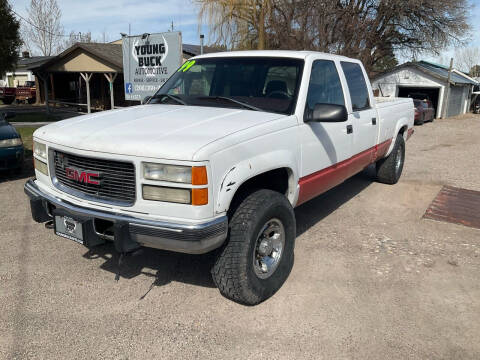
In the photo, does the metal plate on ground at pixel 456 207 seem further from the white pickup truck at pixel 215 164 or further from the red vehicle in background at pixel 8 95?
the red vehicle in background at pixel 8 95

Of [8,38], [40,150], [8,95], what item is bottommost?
[8,95]

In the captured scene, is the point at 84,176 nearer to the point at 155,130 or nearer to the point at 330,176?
the point at 155,130

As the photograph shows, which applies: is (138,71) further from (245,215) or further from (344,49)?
(344,49)

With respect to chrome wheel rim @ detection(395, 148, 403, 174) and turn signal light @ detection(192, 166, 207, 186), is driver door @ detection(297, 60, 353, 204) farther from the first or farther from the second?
chrome wheel rim @ detection(395, 148, 403, 174)

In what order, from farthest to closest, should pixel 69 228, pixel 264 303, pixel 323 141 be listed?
pixel 323 141, pixel 264 303, pixel 69 228

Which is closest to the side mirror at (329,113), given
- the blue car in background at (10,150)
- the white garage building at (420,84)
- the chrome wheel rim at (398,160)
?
the chrome wheel rim at (398,160)

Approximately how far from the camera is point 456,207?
19.8ft

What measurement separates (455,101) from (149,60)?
1079 inches

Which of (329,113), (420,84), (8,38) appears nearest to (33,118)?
(8,38)

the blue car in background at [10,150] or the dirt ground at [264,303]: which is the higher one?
the blue car in background at [10,150]

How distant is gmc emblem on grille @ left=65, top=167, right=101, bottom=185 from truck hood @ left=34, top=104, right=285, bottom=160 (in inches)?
7.2

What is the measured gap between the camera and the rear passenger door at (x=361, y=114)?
4.85 m

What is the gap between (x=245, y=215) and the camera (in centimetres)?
305

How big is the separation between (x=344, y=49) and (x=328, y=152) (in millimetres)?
20493
